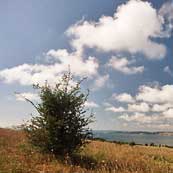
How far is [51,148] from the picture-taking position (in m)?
16.7

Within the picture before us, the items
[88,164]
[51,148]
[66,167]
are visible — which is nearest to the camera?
[66,167]

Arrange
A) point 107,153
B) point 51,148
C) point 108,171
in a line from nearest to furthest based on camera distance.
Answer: point 108,171
point 51,148
point 107,153

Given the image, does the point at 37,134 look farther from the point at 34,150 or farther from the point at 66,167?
the point at 66,167

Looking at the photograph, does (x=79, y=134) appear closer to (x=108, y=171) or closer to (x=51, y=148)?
(x=51, y=148)

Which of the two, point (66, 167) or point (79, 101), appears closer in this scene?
point (66, 167)

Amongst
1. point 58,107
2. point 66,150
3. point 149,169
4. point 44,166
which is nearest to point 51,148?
point 66,150

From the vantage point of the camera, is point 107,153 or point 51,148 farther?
point 107,153

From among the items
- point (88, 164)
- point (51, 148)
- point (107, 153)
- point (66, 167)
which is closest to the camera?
point (66, 167)

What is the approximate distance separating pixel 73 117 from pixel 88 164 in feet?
→ 8.10

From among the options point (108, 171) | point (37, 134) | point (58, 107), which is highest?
point (58, 107)

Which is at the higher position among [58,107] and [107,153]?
[58,107]

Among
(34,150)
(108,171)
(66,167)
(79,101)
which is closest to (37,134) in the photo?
(34,150)

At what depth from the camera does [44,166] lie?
1371 cm

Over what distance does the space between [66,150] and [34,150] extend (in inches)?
54.7
